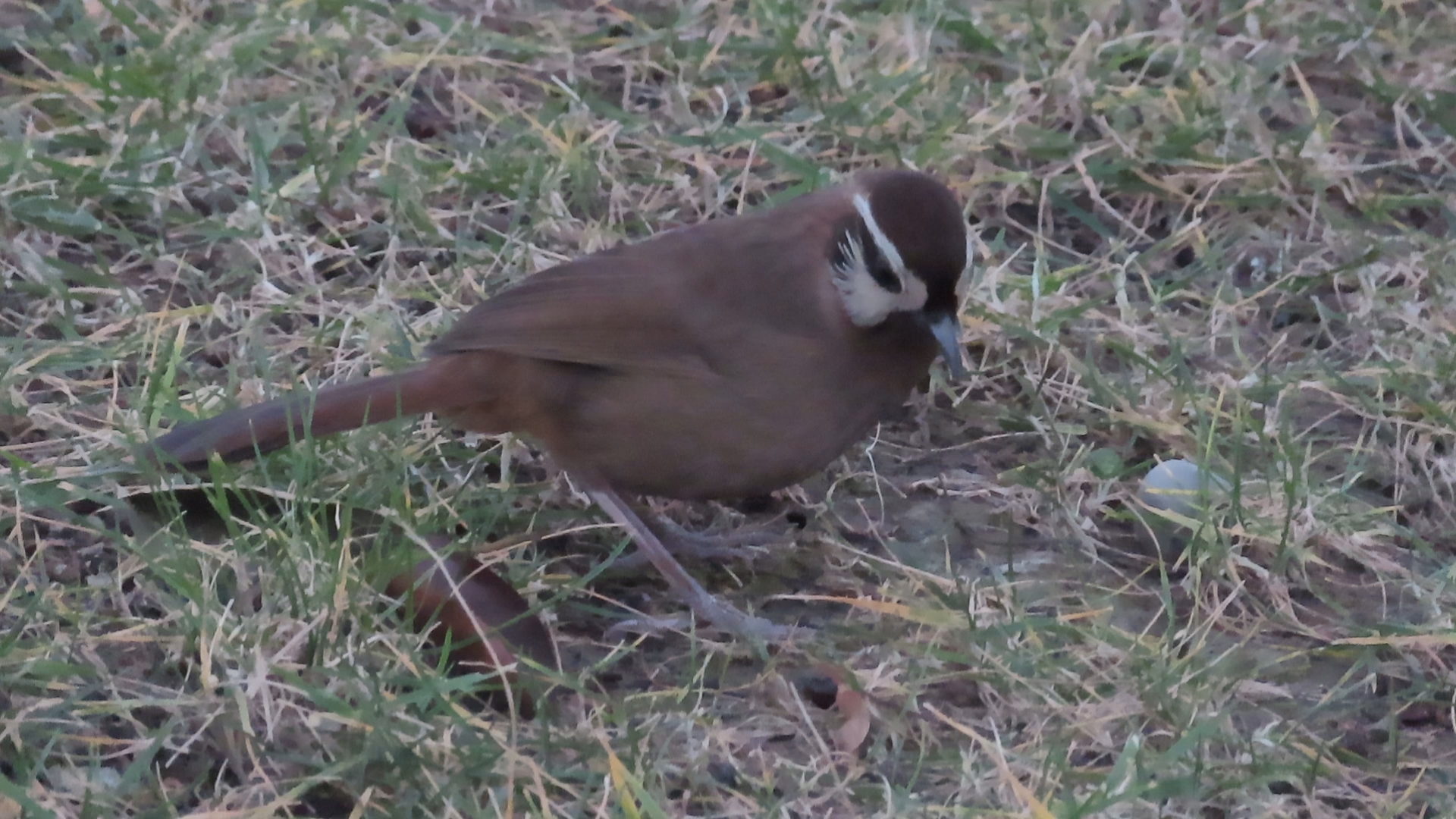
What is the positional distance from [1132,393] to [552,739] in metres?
1.99

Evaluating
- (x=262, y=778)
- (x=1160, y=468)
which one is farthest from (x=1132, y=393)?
(x=262, y=778)

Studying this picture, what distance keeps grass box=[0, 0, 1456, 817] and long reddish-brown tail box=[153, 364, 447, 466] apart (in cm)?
11

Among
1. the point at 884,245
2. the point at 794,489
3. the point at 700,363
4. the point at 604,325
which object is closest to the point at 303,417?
the point at 604,325

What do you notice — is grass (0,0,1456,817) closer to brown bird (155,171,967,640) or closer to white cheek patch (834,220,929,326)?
brown bird (155,171,967,640)

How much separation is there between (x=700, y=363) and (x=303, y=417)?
910 mm

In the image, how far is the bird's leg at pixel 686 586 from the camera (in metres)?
3.31

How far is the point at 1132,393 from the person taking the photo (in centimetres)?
405

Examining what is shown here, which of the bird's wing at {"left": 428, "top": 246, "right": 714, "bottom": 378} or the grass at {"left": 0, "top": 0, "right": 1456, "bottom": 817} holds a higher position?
the bird's wing at {"left": 428, "top": 246, "right": 714, "bottom": 378}

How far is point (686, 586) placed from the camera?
3.43 meters

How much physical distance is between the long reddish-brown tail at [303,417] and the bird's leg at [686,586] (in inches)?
18.9

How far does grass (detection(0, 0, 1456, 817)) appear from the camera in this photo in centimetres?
282

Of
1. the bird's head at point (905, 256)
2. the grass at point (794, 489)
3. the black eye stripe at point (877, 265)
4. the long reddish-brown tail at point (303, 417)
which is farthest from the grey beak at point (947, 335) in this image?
the long reddish-brown tail at point (303, 417)

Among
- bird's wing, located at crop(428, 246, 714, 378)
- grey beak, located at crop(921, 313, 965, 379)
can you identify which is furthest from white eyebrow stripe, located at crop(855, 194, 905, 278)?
bird's wing, located at crop(428, 246, 714, 378)

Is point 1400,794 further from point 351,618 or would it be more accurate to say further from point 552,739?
point 351,618
